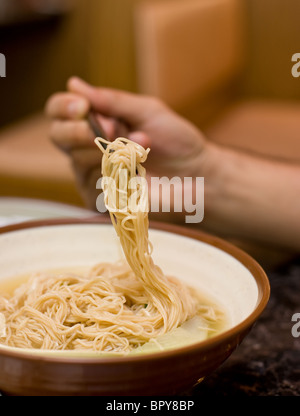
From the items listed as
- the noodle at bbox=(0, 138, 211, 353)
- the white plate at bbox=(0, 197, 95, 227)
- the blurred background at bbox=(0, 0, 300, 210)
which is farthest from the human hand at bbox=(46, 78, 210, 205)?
the blurred background at bbox=(0, 0, 300, 210)

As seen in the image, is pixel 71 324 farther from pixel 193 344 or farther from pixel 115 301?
pixel 193 344

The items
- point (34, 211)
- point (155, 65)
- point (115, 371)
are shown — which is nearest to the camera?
point (115, 371)

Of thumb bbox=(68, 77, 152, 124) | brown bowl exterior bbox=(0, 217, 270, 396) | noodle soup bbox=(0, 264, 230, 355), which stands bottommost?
noodle soup bbox=(0, 264, 230, 355)

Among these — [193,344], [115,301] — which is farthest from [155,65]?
[193,344]

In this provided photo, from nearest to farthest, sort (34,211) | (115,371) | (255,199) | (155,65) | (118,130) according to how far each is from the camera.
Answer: (115,371)
(34,211)
(255,199)
(118,130)
(155,65)

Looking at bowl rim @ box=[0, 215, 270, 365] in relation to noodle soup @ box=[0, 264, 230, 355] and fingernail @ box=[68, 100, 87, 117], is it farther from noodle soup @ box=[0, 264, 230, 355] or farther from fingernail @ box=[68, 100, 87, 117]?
fingernail @ box=[68, 100, 87, 117]
